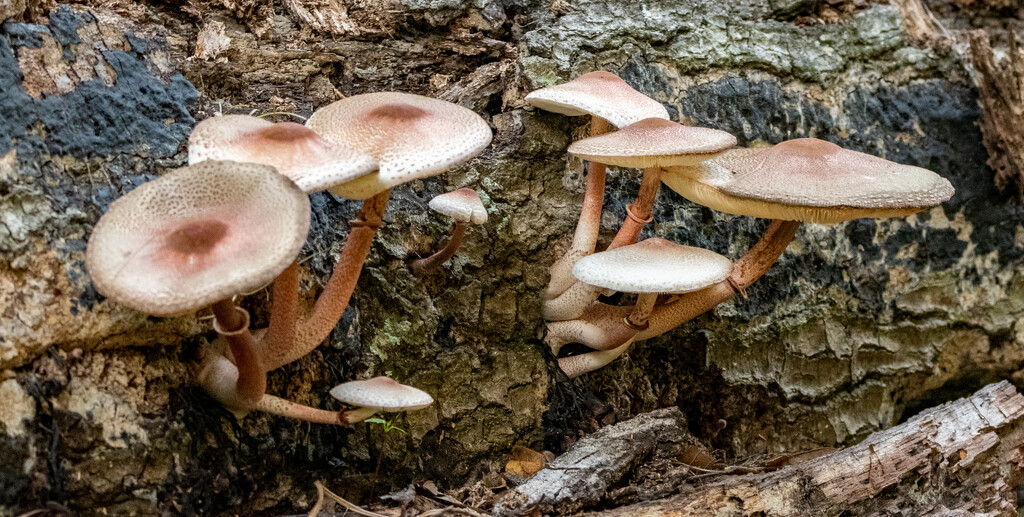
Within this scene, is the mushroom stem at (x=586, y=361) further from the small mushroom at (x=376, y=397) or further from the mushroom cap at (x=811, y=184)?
the small mushroom at (x=376, y=397)

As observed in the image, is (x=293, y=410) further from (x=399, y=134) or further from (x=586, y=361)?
(x=586, y=361)

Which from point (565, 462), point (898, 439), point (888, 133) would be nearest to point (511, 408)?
point (565, 462)

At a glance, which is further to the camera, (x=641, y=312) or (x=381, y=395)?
(x=641, y=312)

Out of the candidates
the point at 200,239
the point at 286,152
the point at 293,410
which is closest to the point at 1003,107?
the point at 286,152

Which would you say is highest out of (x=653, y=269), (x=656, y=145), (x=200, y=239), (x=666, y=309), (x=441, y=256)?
(x=656, y=145)

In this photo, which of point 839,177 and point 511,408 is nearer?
point 839,177

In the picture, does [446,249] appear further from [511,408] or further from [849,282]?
[849,282]

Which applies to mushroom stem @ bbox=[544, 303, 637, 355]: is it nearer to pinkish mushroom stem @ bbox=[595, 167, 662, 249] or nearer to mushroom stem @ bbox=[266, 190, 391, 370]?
pinkish mushroom stem @ bbox=[595, 167, 662, 249]
